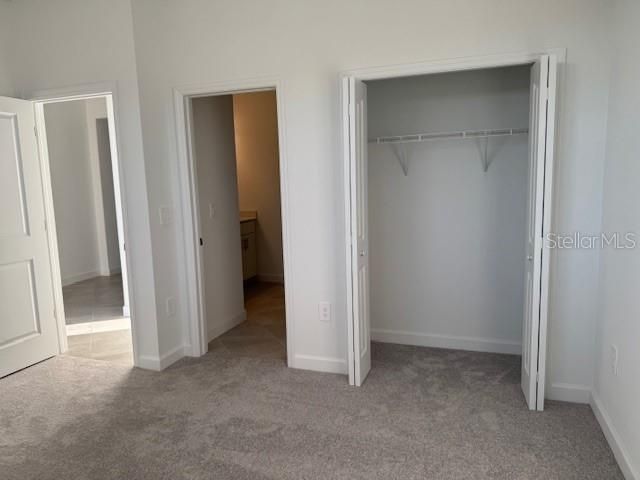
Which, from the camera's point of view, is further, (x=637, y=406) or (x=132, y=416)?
(x=132, y=416)

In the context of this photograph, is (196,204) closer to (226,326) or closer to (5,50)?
(226,326)

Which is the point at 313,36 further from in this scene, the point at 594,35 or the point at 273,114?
the point at 273,114

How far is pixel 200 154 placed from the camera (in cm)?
397

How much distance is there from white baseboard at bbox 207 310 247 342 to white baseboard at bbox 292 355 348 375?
1.03m

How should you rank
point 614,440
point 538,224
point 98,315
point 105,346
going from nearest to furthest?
1. point 614,440
2. point 538,224
3. point 105,346
4. point 98,315

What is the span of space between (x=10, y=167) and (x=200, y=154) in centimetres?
139

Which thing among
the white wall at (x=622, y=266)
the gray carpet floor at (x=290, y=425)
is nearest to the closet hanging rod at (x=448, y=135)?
the white wall at (x=622, y=266)

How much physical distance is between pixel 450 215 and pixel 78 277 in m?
5.59

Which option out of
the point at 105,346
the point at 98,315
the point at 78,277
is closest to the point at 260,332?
the point at 105,346

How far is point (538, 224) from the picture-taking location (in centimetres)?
263

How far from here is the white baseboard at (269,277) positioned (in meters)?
6.35

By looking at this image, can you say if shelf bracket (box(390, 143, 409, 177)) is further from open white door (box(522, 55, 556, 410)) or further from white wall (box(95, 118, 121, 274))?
white wall (box(95, 118, 121, 274))

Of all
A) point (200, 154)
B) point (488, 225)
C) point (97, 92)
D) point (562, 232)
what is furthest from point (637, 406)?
point (97, 92)

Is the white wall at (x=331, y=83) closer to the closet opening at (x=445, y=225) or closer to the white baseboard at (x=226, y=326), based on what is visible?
the closet opening at (x=445, y=225)
